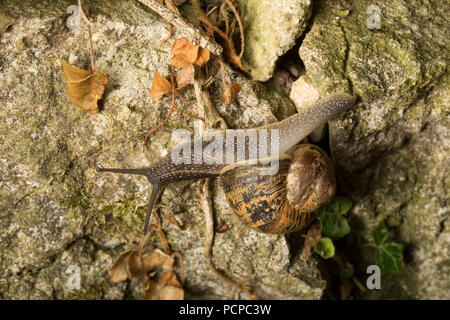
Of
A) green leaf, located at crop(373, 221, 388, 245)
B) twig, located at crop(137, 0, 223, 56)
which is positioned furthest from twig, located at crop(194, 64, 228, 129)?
green leaf, located at crop(373, 221, 388, 245)

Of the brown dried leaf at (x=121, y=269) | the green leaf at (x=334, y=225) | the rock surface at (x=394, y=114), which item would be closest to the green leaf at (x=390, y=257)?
the rock surface at (x=394, y=114)

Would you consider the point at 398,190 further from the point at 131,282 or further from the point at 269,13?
the point at 131,282

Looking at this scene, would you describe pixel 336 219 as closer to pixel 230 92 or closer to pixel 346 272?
pixel 346 272

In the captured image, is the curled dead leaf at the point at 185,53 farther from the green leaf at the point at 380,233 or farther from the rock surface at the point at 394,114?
the green leaf at the point at 380,233

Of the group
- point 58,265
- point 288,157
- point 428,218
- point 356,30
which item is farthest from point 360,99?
point 58,265

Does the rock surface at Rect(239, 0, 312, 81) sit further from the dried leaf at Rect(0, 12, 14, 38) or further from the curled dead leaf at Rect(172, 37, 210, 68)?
the dried leaf at Rect(0, 12, 14, 38)
